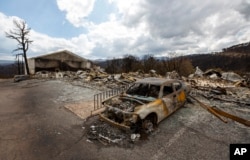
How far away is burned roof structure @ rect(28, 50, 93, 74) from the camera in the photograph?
27584 mm

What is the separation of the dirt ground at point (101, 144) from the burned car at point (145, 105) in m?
0.45

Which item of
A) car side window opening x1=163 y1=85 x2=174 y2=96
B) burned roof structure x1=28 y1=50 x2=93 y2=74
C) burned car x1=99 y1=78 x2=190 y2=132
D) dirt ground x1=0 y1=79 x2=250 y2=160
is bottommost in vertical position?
dirt ground x1=0 y1=79 x2=250 y2=160

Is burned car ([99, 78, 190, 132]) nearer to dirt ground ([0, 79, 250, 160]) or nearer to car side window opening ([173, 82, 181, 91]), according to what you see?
car side window opening ([173, 82, 181, 91])

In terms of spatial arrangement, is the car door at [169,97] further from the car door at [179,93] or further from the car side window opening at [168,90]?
the car door at [179,93]

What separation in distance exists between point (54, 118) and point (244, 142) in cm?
664

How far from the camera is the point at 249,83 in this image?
50.9 feet

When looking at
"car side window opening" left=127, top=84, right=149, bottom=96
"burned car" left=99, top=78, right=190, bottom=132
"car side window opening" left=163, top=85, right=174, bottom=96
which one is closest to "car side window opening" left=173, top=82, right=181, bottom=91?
"burned car" left=99, top=78, right=190, bottom=132

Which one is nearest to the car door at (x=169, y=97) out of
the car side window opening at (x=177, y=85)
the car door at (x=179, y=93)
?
the car door at (x=179, y=93)

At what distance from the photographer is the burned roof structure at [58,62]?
90.5ft

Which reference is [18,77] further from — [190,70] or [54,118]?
[190,70]

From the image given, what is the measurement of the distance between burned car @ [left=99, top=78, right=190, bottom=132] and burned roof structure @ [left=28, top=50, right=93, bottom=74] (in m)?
24.3

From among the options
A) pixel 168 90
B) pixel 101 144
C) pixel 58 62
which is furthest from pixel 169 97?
pixel 58 62

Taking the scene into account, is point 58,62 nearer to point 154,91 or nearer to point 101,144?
point 154,91

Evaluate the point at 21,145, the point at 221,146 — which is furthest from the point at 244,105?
the point at 21,145
